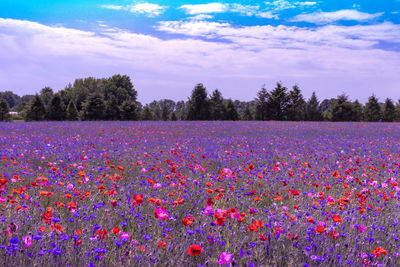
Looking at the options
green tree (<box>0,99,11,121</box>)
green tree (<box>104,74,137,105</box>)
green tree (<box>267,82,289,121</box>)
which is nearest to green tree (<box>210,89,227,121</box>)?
green tree (<box>267,82,289,121</box>)

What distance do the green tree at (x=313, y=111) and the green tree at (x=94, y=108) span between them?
105 feet

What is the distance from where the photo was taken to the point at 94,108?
155 ft

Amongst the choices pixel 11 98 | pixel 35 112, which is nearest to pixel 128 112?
pixel 35 112

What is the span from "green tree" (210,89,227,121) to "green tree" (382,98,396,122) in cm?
2443

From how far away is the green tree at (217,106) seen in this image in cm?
5140

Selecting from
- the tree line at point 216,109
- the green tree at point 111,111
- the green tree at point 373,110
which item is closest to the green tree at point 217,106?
the tree line at point 216,109

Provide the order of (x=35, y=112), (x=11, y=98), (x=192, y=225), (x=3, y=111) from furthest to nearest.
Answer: (x=11, y=98) → (x=3, y=111) → (x=35, y=112) → (x=192, y=225)

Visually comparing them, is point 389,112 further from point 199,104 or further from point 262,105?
point 199,104

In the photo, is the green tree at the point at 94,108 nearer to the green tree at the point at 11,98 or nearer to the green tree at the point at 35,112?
the green tree at the point at 35,112

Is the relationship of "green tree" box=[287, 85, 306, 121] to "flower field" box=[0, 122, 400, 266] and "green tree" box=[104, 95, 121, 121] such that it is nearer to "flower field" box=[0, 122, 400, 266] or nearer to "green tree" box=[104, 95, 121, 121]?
"green tree" box=[104, 95, 121, 121]

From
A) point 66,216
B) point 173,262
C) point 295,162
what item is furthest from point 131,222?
point 295,162

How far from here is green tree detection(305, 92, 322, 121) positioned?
178 feet

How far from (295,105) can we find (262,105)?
5.24 meters

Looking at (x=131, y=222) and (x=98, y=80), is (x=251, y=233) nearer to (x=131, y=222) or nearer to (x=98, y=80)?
(x=131, y=222)
